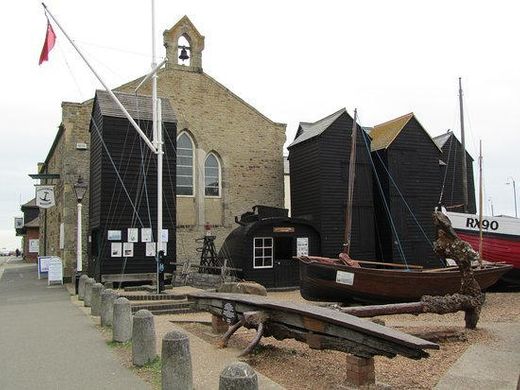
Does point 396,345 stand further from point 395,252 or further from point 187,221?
point 187,221

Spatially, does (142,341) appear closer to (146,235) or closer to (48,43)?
(48,43)

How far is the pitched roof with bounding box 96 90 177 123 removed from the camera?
22062 millimetres

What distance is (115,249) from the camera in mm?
20844

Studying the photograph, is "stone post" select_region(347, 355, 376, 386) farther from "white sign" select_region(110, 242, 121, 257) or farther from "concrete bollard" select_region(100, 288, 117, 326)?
"white sign" select_region(110, 242, 121, 257)

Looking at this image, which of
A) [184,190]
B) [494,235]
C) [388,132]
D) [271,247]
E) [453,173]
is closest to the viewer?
[494,235]

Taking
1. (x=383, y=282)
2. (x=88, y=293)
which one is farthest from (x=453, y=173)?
(x=88, y=293)

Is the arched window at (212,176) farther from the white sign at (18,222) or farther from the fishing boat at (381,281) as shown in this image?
the white sign at (18,222)

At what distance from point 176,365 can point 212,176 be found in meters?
23.9

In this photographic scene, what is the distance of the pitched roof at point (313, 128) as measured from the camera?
25.9 m

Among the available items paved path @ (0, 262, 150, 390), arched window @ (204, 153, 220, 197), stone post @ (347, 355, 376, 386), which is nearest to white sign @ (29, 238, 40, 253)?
arched window @ (204, 153, 220, 197)

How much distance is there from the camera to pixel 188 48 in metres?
29.6

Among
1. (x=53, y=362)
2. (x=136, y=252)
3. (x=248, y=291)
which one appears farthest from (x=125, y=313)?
(x=136, y=252)

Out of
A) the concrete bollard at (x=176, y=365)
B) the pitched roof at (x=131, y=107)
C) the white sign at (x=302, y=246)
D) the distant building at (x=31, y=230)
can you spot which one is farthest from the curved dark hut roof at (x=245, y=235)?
the distant building at (x=31, y=230)

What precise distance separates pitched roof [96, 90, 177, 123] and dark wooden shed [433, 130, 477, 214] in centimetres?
1666
